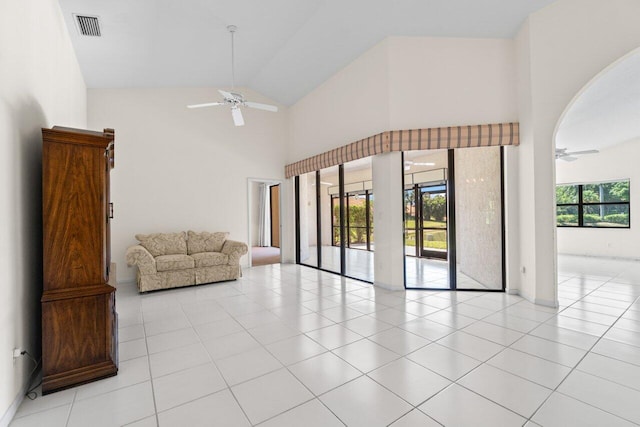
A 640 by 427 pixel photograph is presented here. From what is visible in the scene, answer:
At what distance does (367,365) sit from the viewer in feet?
8.07

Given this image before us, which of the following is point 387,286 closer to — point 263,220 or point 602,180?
point 602,180

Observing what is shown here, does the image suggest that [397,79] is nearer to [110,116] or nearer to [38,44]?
[38,44]

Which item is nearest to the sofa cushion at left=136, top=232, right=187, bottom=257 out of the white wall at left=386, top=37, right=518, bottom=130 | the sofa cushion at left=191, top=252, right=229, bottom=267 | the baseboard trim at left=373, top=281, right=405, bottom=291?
the sofa cushion at left=191, top=252, right=229, bottom=267

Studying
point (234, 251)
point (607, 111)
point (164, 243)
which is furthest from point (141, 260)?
point (607, 111)

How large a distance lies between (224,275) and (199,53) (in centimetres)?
399

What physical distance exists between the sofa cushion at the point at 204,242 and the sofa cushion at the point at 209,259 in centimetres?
39

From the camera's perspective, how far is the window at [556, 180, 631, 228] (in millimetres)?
7641

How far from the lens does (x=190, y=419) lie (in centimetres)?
185

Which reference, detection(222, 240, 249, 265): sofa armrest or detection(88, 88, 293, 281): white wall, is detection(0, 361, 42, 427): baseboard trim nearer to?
detection(222, 240, 249, 265): sofa armrest

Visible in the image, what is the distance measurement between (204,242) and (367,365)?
4533mm

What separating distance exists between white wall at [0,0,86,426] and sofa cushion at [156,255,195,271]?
2.46 m

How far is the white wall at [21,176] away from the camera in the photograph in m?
1.89

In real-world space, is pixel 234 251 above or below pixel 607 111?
below

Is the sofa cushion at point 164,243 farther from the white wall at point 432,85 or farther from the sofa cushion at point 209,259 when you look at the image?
the white wall at point 432,85
